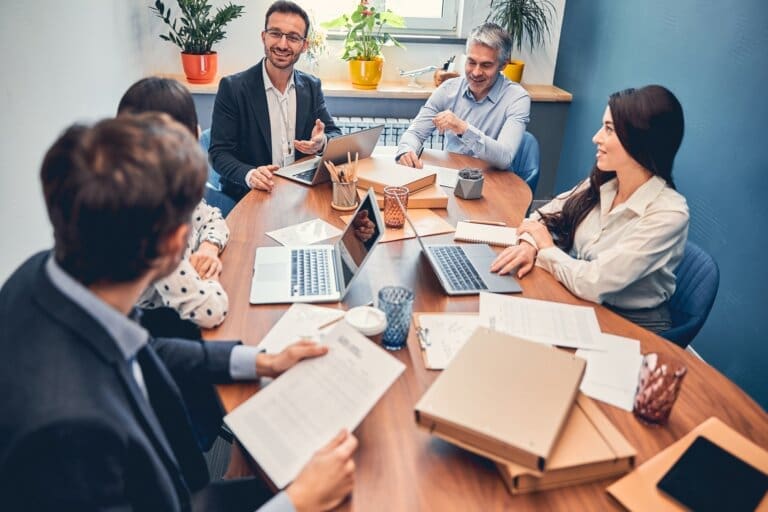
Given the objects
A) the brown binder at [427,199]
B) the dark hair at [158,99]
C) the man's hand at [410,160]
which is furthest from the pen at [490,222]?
the dark hair at [158,99]

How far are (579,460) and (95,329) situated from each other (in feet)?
2.55

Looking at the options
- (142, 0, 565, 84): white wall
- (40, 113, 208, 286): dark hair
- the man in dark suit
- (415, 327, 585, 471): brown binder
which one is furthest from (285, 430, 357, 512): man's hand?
(142, 0, 565, 84): white wall

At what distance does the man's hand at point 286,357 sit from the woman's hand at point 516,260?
72 cm

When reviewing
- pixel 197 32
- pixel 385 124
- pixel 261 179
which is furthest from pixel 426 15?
pixel 261 179

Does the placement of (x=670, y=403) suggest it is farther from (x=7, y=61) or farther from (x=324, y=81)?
(x=324, y=81)

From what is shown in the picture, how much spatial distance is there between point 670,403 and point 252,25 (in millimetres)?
3478

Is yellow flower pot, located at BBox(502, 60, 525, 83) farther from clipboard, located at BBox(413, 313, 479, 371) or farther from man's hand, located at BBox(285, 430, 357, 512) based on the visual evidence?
man's hand, located at BBox(285, 430, 357, 512)

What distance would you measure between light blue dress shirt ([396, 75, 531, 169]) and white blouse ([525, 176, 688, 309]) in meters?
0.99

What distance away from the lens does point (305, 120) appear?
275 cm

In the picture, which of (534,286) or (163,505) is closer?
(163,505)

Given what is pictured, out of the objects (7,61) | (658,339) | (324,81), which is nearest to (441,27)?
(324,81)

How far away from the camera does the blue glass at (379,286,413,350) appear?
1.24 m

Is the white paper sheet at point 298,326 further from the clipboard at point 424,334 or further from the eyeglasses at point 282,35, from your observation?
the eyeglasses at point 282,35

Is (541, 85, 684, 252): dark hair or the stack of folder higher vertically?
(541, 85, 684, 252): dark hair
